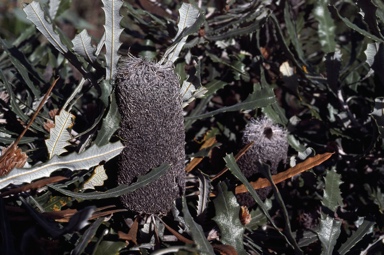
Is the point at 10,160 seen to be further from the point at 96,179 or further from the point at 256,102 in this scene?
the point at 256,102

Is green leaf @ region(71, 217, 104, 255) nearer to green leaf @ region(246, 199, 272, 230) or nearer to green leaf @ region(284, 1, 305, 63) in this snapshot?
green leaf @ region(246, 199, 272, 230)

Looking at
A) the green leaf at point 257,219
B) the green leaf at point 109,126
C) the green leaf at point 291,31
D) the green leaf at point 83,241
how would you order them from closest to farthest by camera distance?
A: the green leaf at point 83,241
the green leaf at point 109,126
the green leaf at point 257,219
the green leaf at point 291,31

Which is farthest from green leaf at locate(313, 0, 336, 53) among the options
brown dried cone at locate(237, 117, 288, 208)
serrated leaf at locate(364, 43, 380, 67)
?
brown dried cone at locate(237, 117, 288, 208)

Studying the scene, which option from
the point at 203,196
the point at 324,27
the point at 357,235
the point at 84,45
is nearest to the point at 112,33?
the point at 84,45

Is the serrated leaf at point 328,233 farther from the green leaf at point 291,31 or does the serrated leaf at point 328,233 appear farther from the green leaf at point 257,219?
the green leaf at point 291,31

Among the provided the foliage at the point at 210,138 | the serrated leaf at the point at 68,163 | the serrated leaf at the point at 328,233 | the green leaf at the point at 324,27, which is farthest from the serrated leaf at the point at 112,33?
the green leaf at the point at 324,27

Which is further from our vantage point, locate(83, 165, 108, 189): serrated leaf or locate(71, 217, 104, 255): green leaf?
locate(83, 165, 108, 189): serrated leaf

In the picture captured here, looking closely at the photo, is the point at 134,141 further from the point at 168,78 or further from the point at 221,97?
the point at 221,97
